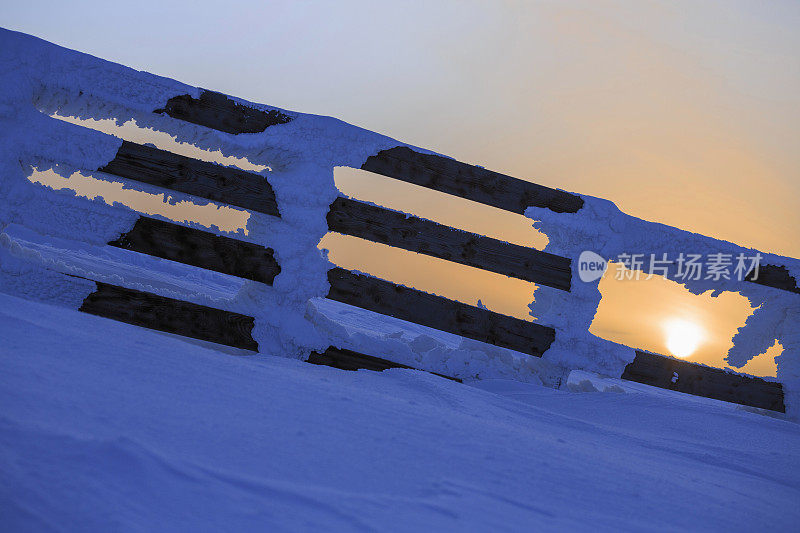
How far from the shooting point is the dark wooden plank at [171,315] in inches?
111

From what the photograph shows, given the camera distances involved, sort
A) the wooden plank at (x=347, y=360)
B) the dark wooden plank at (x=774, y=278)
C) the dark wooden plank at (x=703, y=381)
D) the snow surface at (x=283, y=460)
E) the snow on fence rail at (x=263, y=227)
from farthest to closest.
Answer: the dark wooden plank at (x=774, y=278), the dark wooden plank at (x=703, y=381), the wooden plank at (x=347, y=360), the snow on fence rail at (x=263, y=227), the snow surface at (x=283, y=460)

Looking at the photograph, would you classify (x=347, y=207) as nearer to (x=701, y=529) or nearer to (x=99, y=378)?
(x=99, y=378)

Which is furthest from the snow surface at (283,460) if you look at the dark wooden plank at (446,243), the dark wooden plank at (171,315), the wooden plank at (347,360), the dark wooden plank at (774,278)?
the dark wooden plank at (774,278)

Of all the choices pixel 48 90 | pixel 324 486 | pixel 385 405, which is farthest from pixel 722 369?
pixel 48 90

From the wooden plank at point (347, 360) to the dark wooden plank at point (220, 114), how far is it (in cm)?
125

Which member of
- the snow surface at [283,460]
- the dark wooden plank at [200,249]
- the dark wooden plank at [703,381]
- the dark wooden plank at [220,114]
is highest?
the dark wooden plank at [220,114]

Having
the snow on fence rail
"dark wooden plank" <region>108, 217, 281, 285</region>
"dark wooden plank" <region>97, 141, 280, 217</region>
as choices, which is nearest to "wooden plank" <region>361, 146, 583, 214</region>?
the snow on fence rail

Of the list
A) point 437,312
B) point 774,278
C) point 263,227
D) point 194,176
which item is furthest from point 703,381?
point 194,176

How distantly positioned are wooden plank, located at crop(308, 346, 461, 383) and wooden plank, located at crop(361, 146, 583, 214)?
1007 millimetres

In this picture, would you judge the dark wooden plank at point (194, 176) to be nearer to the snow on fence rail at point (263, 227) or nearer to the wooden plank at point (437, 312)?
the snow on fence rail at point (263, 227)

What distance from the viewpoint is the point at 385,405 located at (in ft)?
5.65

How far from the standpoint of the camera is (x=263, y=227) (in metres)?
2.96

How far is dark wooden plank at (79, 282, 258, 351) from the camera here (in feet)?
9.27

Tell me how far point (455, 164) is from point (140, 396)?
2266 mm
